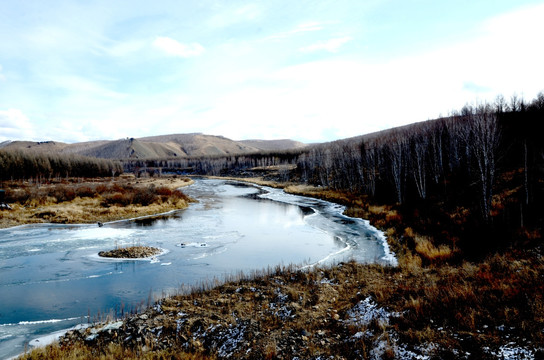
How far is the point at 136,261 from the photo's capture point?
19.4 m

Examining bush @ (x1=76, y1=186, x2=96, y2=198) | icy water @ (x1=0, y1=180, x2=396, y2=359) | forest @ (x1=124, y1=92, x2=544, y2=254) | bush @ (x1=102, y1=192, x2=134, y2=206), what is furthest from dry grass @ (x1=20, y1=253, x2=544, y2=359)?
bush @ (x1=76, y1=186, x2=96, y2=198)

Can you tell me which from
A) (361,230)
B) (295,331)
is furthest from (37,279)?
(361,230)

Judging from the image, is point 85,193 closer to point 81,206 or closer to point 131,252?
point 81,206

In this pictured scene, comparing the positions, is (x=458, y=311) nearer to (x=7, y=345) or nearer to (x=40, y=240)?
(x=7, y=345)

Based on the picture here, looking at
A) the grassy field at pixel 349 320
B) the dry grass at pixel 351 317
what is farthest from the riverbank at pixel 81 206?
the dry grass at pixel 351 317

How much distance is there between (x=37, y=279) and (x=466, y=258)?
2263cm

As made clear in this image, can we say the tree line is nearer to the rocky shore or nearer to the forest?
the forest

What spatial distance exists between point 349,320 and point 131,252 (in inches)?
619

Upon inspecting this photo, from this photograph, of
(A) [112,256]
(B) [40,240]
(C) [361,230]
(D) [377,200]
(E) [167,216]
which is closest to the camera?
(A) [112,256]

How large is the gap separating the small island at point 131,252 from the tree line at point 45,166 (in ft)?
297

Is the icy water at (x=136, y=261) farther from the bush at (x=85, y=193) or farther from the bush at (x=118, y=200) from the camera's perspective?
the bush at (x=85, y=193)

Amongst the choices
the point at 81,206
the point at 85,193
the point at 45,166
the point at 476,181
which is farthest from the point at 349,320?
the point at 45,166

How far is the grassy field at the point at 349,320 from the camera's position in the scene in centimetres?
764

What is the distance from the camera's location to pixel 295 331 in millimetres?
9406
